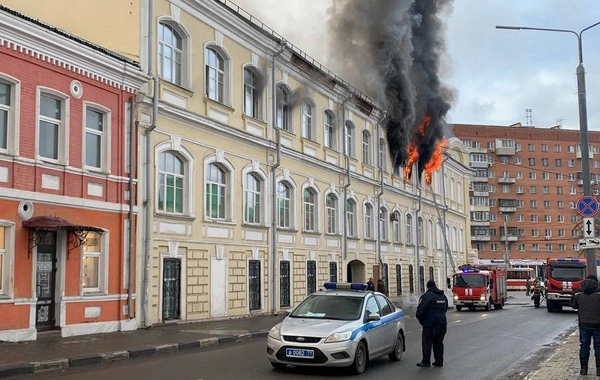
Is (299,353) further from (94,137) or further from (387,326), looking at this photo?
(94,137)

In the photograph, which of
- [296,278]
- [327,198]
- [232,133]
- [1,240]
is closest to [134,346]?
[1,240]

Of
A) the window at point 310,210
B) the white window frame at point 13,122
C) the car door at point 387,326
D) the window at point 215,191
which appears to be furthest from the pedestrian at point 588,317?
the window at point 310,210

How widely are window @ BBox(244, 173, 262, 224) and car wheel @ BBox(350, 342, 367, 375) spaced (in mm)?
15413

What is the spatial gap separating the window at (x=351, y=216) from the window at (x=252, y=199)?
953 centimetres

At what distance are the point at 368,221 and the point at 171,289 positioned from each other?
1930cm

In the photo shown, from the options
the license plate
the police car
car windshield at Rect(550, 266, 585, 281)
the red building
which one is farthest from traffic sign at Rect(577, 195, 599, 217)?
car windshield at Rect(550, 266, 585, 281)

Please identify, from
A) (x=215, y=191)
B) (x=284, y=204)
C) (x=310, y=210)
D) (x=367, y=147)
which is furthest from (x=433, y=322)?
(x=367, y=147)

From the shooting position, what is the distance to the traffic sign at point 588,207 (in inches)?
600

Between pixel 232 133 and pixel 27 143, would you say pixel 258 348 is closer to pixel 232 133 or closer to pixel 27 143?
pixel 27 143

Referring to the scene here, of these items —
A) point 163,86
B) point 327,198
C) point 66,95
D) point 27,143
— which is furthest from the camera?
point 327,198

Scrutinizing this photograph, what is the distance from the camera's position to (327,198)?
114 ft

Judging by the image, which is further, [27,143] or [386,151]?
[386,151]

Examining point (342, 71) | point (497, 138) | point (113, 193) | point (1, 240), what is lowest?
point (1, 240)

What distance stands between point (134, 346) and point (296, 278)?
15219mm
